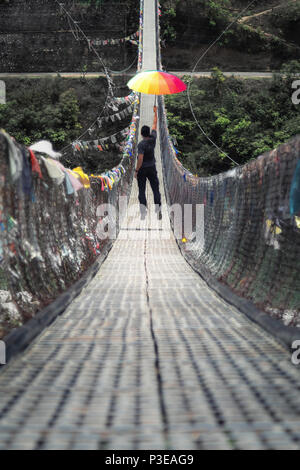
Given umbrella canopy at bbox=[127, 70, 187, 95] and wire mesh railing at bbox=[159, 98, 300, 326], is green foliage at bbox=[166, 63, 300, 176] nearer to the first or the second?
umbrella canopy at bbox=[127, 70, 187, 95]

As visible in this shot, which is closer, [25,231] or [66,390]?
[66,390]

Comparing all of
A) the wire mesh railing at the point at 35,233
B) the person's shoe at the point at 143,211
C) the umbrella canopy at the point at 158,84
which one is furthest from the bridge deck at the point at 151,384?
the umbrella canopy at the point at 158,84

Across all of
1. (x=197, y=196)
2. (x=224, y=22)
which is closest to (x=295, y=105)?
(x=224, y=22)

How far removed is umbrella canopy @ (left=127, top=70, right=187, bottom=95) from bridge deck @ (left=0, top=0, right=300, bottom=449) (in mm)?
5502

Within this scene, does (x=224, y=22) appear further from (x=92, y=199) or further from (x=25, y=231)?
(x=25, y=231)

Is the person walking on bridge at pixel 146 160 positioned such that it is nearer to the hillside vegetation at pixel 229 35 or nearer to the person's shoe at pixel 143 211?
the person's shoe at pixel 143 211

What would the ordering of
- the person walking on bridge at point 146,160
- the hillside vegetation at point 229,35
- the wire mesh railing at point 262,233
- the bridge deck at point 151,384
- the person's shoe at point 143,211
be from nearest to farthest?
the bridge deck at point 151,384 < the wire mesh railing at point 262,233 < the person walking on bridge at point 146,160 < the person's shoe at point 143,211 < the hillside vegetation at point 229,35

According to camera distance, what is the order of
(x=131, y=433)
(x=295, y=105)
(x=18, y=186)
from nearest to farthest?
(x=131, y=433) < (x=18, y=186) < (x=295, y=105)

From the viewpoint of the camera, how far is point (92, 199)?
4.02m

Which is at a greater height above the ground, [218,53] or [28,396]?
[218,53]

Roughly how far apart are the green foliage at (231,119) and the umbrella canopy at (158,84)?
294 inches

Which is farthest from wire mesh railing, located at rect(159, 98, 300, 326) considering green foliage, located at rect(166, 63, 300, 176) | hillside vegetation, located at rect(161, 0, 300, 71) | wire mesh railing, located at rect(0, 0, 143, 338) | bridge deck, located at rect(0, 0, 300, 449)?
hillside vegetation, located at rect(161, 0, 300, 71)

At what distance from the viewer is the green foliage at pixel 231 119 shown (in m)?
15.2

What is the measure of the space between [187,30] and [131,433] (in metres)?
25.7
